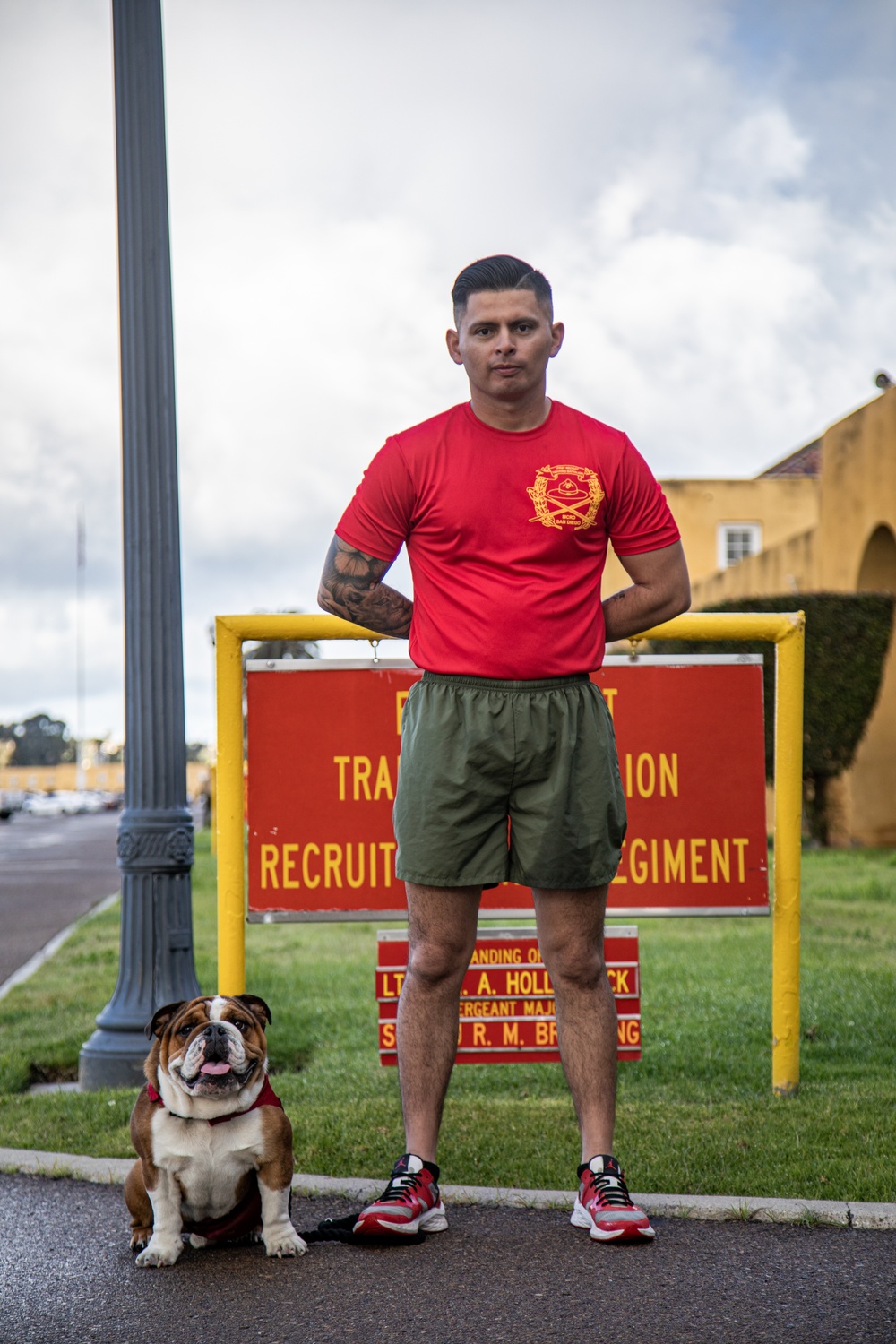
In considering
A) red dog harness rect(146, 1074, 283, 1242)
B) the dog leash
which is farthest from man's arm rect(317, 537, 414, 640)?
the dog leash

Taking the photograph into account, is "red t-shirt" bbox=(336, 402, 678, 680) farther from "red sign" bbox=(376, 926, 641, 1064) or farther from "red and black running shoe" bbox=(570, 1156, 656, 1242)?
"red sign" bbox=(376, 926, 641, 1064)

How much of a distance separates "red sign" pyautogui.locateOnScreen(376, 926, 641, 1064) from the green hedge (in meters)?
11.4

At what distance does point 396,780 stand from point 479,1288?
1.71 m

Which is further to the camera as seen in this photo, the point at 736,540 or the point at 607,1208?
the point at 736,540

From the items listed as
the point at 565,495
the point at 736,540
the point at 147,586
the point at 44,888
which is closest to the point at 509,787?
the point at 565,495

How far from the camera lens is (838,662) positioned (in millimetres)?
15633

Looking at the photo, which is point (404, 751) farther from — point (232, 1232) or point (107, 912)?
point (107, 912)

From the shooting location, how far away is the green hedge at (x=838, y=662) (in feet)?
51.3

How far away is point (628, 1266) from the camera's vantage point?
2.93 metres

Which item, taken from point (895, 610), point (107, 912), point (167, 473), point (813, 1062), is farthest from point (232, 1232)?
point (895, 610)

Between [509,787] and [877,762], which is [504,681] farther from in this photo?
[877,762]

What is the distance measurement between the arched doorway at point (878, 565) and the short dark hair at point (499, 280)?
1473 cm

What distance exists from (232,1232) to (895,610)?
47.0 feet

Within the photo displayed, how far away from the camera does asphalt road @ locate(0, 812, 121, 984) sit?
11.4m
